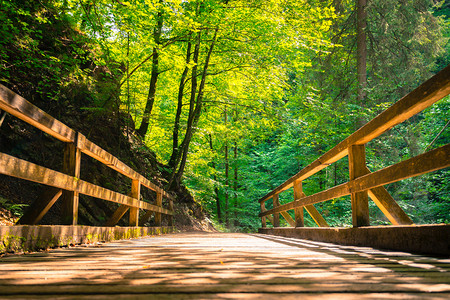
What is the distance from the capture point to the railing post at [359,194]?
3.83 m

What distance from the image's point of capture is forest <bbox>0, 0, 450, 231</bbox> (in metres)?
7.94

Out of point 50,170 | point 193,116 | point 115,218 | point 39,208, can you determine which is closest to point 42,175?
point 50,170

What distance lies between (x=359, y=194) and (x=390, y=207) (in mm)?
438

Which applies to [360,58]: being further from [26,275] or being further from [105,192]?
[26,275]

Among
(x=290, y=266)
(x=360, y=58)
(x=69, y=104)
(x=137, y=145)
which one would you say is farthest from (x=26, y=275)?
(x=360, y=58)

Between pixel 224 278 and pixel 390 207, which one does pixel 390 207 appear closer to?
pixel 390 207

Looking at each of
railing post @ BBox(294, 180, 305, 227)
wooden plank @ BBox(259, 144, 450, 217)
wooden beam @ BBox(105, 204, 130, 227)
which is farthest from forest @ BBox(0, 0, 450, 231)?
wooden plank @ BBox(259, 144, 450, 217)

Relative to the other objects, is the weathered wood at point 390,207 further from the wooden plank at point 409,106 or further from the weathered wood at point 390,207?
the wooden plank at point 409,106

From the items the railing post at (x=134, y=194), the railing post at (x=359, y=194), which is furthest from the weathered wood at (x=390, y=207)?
the railing post at (x=134, y=194)

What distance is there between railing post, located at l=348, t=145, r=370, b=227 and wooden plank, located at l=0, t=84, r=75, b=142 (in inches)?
118

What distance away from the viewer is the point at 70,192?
3566mm

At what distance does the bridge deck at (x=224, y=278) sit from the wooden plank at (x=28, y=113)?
1.06 metres

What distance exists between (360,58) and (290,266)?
14.0 metres

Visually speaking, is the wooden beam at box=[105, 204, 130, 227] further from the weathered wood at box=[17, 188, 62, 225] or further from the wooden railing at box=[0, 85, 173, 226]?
the weathered wood at box=[17, 188, 62, 225]
